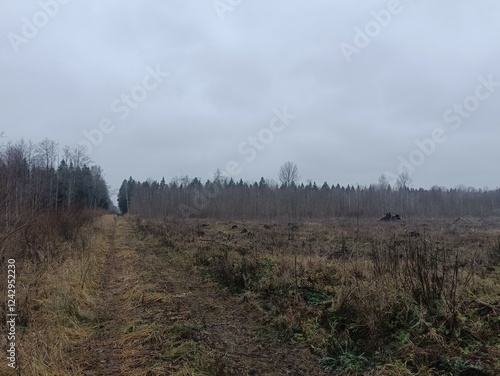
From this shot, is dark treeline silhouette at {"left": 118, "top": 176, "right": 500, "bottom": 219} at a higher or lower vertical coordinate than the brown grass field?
higher

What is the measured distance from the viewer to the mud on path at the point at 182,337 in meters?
4.23

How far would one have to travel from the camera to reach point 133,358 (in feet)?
14.4

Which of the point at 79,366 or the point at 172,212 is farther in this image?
the point at 172,212

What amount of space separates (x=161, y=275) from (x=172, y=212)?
43426 millimetres

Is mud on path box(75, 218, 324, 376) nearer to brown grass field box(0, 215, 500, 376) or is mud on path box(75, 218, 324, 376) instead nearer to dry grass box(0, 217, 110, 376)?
brown grass field box(0, 215, 500, 376)

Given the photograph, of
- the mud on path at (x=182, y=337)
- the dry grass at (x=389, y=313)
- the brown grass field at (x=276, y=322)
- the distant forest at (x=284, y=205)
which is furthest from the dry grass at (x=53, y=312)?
the distant forest at (x=284, y=205)

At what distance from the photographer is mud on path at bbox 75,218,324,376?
4230 millimetres

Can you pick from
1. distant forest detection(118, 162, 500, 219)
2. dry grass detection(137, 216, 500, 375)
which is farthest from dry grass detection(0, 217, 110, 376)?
distant forest detection(118, 162, 500, 219)

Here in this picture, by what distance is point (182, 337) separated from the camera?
505 centimetres

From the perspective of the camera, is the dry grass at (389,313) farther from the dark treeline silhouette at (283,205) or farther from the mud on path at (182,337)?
the dark treeline silhouette at (283,205)

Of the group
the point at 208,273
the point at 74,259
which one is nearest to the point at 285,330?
the point at 208,273

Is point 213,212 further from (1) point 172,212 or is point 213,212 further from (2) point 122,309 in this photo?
(2) point 122,309

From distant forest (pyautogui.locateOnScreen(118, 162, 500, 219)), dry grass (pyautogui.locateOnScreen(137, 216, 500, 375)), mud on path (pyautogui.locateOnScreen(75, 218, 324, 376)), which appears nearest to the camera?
dry grass (pyautogui.locateOnScreen(137, 216, 500, 375))

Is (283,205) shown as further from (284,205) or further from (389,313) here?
(389,313)
